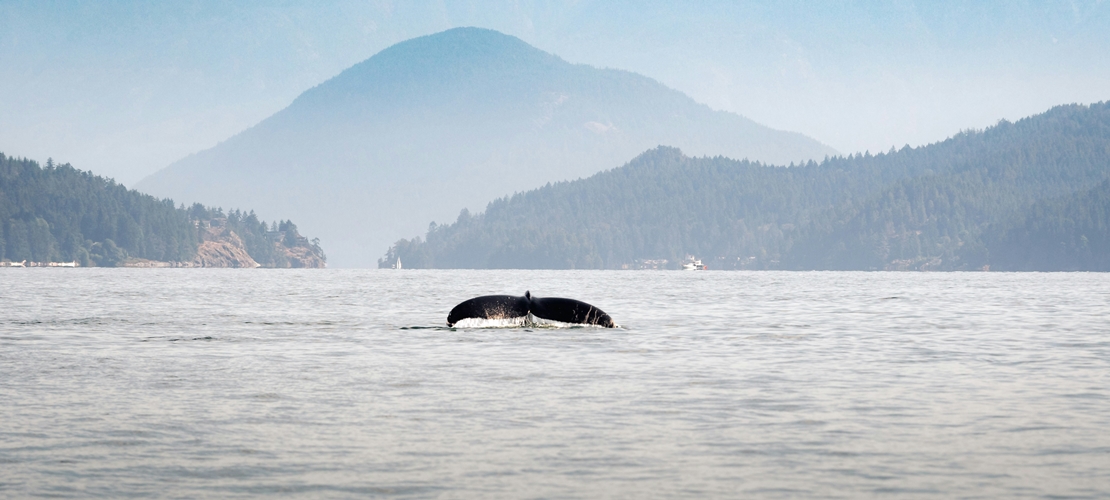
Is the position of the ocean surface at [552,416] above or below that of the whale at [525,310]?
below

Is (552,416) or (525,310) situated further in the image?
(525,310)

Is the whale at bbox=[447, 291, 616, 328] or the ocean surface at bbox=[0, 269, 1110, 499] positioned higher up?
the whale at bbox=[447, 291, 616, 328]

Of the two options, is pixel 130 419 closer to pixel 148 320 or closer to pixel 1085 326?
pixel 148 320

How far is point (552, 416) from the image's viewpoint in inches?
695

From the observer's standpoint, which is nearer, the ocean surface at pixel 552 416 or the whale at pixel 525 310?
the ocean surface at pixel 552 416

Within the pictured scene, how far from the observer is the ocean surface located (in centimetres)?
1325

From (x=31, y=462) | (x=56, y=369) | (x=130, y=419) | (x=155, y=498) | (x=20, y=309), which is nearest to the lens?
(x=155, y=498)

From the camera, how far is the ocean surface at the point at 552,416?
43.5 ft

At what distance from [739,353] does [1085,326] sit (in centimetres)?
1863

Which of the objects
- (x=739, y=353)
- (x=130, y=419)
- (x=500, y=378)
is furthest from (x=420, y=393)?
(x=739, y=353)

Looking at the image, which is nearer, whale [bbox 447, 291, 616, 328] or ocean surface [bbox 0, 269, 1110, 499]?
ocean surface [bbox 0, 269, 1110, 499]

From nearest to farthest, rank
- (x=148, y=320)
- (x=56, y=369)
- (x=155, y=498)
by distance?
1. (x=155, y=498)
2. (x=56, y=369)
3. (x=148, y=320)

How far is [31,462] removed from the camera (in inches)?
557

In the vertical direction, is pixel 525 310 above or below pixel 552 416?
above
